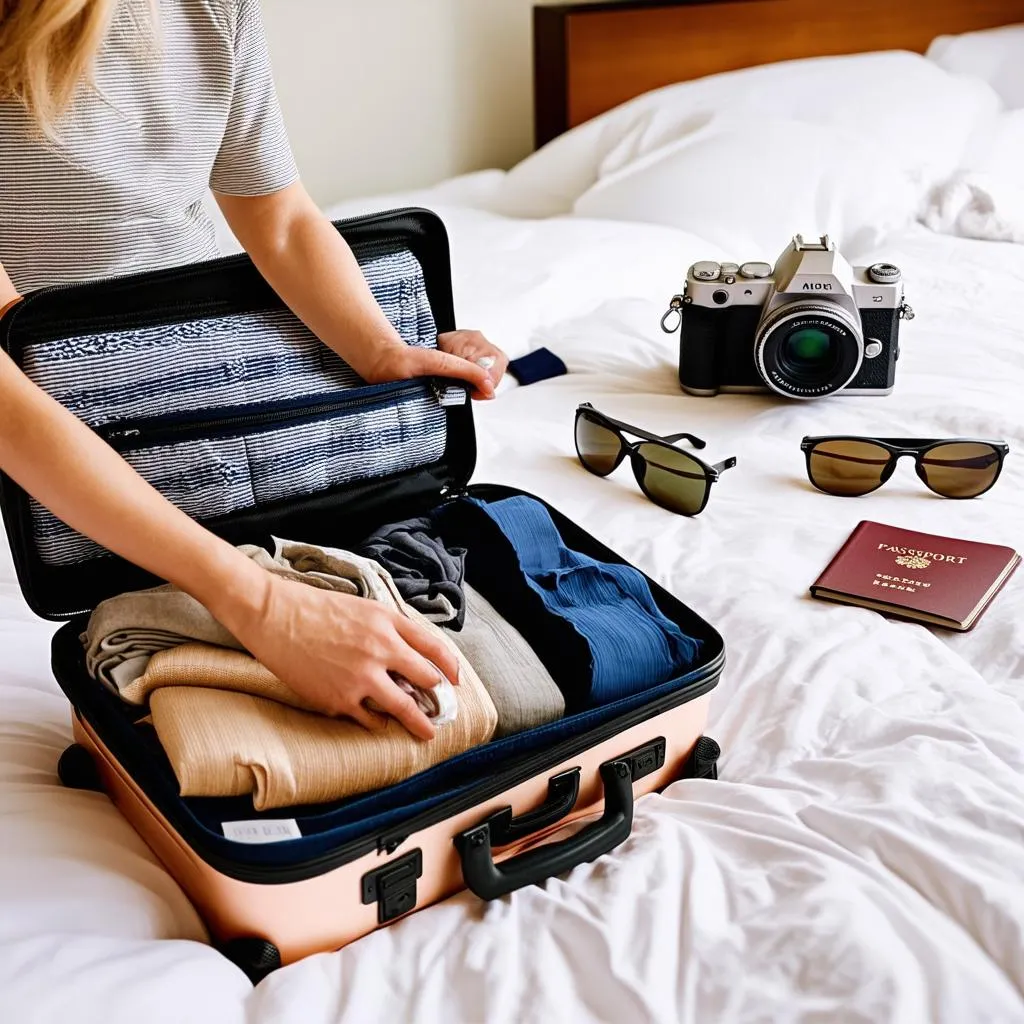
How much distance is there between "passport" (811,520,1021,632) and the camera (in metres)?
0.93

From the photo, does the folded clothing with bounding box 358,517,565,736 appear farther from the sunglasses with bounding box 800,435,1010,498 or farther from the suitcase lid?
the sunglasses with bounding box 800,435,1010,498

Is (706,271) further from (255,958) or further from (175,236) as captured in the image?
(255,958)

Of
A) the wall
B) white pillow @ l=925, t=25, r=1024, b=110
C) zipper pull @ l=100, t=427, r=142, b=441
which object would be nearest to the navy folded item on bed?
zipper pull @ l=100, t=427, r=142, b=441

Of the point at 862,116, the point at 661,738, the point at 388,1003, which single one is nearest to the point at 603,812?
the point at 661,738

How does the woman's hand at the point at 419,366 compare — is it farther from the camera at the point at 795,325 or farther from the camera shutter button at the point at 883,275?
A: the camera shutter button at the point at 883,275

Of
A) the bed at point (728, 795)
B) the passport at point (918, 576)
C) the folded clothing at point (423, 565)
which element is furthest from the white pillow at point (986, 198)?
the folded clothing at point (423, 565)

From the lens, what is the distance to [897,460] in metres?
1.12

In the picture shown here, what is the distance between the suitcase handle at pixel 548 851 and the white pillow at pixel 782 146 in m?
1.26

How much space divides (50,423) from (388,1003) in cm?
38

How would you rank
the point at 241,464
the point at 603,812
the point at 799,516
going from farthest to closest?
1. the point at 799,516
2. the point at 241,464
3. the point at 603,812

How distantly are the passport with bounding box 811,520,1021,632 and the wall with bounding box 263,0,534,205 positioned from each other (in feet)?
4.43

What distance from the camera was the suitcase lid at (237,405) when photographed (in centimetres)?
78

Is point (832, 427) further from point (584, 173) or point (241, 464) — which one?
point (584, 173)

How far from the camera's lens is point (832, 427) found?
1.27 metres
